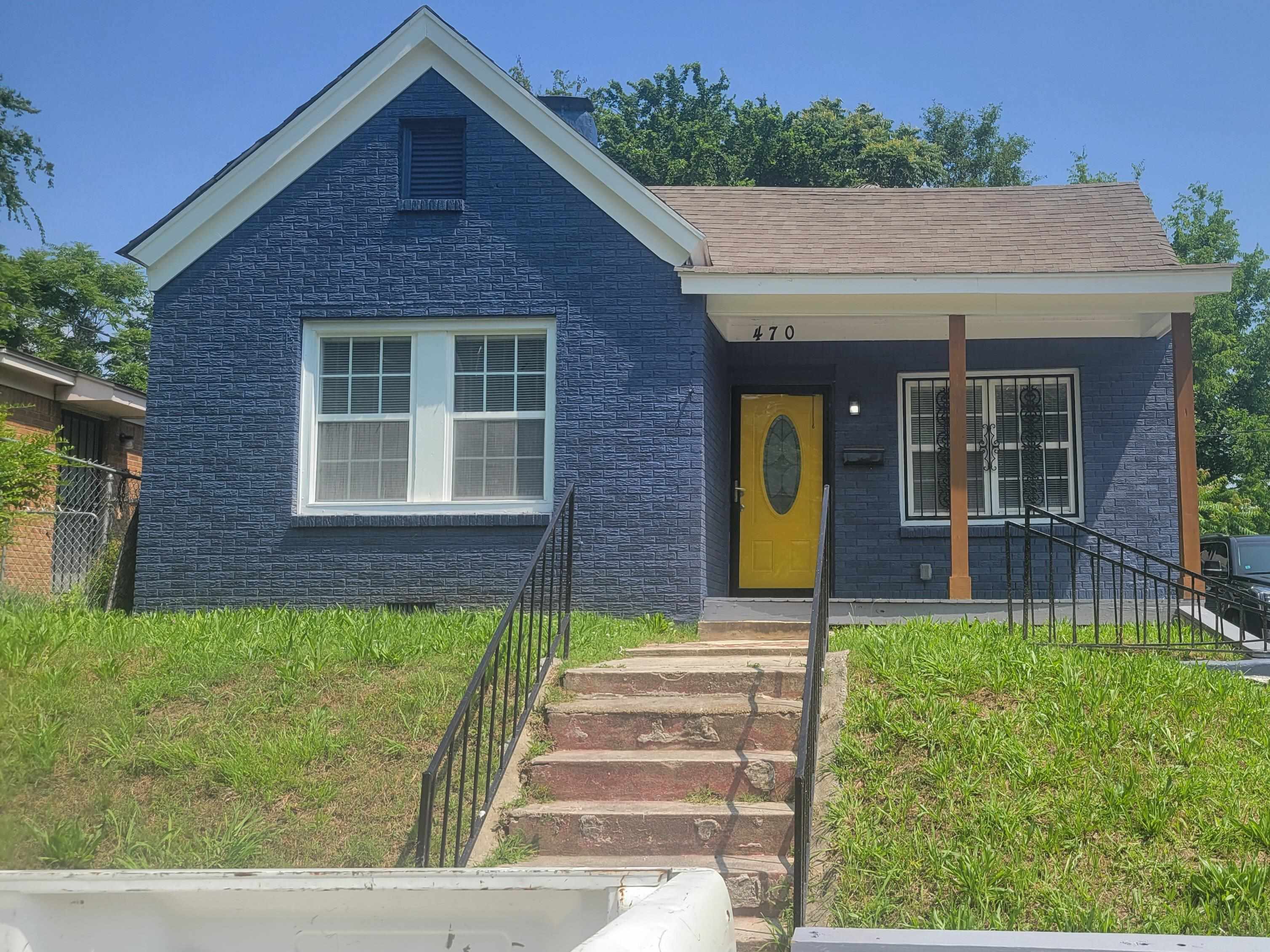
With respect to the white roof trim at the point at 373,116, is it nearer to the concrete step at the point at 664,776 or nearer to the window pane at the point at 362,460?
the window pane at the point at 362,460

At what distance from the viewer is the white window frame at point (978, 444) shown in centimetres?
1048

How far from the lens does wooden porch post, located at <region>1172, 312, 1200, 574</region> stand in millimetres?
8961

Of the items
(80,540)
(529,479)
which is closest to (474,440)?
(529,479)

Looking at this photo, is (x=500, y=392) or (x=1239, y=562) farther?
(x=1239, y=562)

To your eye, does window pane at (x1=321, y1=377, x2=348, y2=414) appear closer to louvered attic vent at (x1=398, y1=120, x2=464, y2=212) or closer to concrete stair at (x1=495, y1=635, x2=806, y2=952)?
louvered attic vent at (x1=398, y1=120, x2=464, y2=212)

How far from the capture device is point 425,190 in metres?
9.64

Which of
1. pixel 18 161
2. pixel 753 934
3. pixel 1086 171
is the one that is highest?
pixel 1086 171

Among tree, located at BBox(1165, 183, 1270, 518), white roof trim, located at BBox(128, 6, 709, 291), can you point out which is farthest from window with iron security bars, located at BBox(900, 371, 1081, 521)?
tree, located at BBox(1165, 183, 1270, 518)

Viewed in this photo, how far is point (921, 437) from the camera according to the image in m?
10.8

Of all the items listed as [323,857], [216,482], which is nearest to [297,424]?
[216,482]

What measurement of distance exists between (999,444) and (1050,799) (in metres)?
6.40

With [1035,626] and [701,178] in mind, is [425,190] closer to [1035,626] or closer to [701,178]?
[1035,626]

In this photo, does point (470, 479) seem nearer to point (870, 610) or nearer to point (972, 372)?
point (870, 610)

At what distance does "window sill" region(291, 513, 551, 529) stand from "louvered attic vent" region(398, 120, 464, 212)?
2.69 metres
